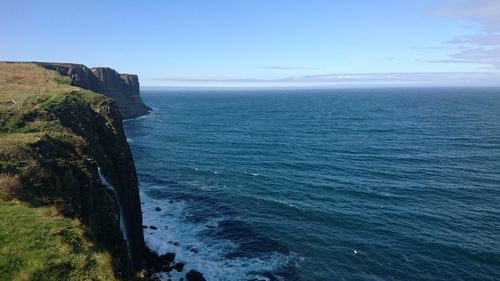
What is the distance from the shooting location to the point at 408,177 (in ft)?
212

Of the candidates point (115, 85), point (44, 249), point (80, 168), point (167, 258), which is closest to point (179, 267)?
point (167, 258)

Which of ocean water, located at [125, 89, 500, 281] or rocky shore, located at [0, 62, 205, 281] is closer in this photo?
rocky shore, located at [0, 62, 205, 281]

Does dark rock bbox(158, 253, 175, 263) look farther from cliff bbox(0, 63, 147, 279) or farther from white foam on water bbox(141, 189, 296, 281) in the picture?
cliff bbox(0, 63, 147, 279)

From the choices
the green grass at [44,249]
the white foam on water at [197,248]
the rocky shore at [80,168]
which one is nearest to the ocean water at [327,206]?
the white foam on water at [197,248]

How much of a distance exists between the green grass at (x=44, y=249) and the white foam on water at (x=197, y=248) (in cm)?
1922

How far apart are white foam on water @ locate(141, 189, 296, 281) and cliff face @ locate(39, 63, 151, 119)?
85.1m

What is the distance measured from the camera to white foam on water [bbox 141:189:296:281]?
125ft

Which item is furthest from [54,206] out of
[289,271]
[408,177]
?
[408,177]

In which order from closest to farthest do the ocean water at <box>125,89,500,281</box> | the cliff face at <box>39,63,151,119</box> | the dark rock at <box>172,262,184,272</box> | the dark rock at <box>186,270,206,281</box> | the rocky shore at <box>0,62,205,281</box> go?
the rocky shore at <box>0,62,205,281</box> < the dark rock at <box>186,270,206,281</box> < the dark rock at <box>172,262,184,272</box> < the ocean water at <box>125,89,500,281</box> < the cliff face at <box>39,63,151,119</box>

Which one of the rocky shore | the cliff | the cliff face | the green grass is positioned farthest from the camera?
the cliff face

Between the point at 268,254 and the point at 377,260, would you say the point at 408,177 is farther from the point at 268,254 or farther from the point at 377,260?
the point at 268,254

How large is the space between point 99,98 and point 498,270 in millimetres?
49831

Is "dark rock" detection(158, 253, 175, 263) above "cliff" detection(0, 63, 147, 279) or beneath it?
beneath

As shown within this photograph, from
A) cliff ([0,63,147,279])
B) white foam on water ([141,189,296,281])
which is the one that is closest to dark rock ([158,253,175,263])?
white foam on water ([141,189,296,281])
